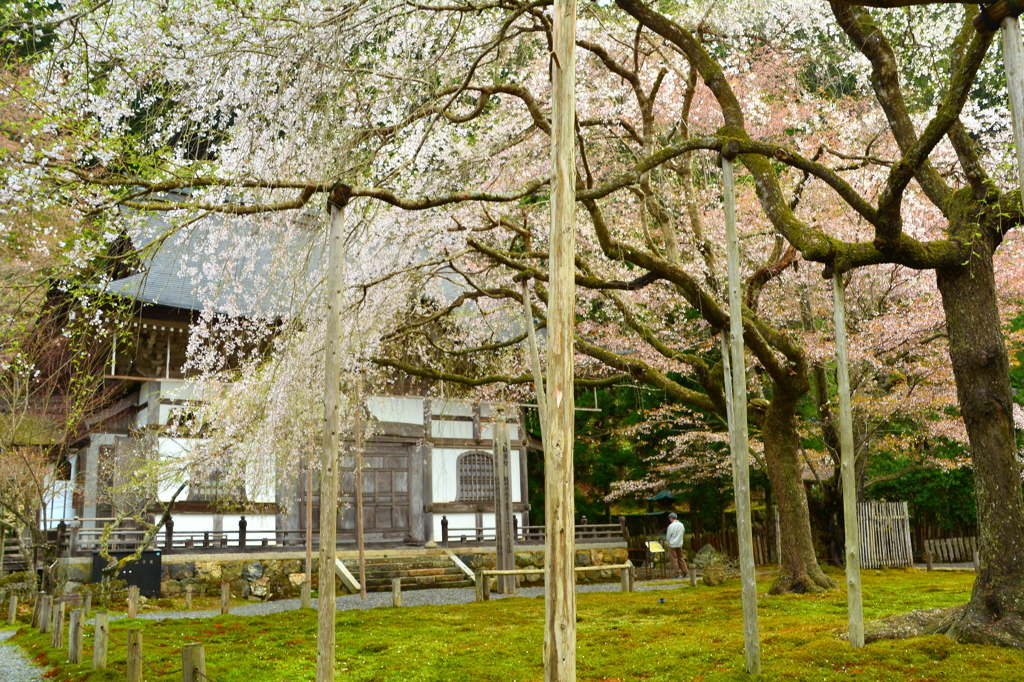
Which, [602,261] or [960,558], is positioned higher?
[602,261]

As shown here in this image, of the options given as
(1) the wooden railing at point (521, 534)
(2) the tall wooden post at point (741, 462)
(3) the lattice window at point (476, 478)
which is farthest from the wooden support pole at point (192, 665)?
(3) the lattice window at point (476, 478)

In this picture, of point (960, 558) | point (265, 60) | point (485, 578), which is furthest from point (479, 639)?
point (960, 558)

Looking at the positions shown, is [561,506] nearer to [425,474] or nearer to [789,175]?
[789,175]

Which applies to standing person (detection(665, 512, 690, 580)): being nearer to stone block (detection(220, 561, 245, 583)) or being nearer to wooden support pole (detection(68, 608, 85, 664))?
stone block (detection(220, 561, 245, 583))

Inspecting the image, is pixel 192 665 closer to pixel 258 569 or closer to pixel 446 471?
pixel 258 569

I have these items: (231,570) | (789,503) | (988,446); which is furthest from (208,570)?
(988,446)

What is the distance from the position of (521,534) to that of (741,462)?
1337cm

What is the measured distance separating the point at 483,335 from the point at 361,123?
8.56 metres

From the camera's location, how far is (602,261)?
13.4 metres

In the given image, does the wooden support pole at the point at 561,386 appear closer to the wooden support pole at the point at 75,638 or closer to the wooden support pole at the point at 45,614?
the wooden support pole at the point at 75,638

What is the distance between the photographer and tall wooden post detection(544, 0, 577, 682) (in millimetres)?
3773

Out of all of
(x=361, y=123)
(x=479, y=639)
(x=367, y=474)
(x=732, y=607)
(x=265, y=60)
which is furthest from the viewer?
(x=367, y=474)

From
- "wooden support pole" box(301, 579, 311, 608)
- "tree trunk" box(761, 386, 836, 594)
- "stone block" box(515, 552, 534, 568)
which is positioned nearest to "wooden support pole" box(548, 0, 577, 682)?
"tree trunk" box(761, 386, 836, 594)

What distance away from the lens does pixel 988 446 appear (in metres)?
6.43
